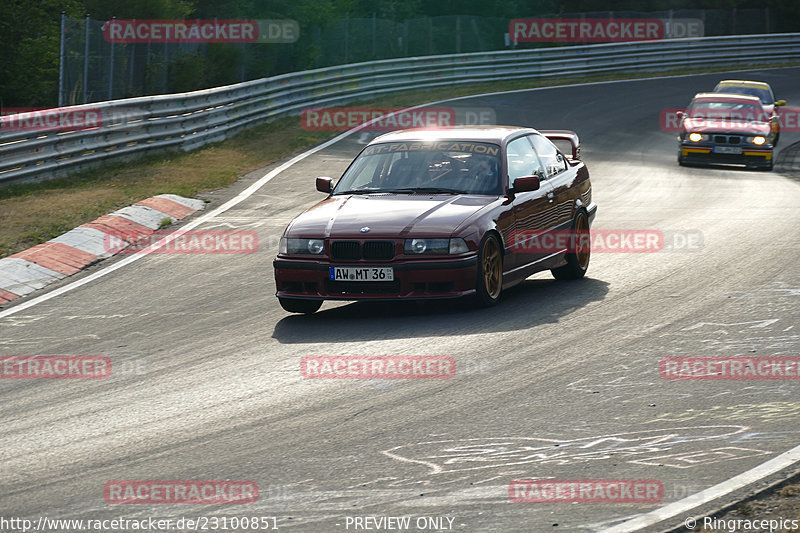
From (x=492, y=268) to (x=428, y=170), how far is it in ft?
4.22

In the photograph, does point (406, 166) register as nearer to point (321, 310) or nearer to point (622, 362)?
point (321, 310)

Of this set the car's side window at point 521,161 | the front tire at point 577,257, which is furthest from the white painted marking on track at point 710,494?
the front tire at point 577,257

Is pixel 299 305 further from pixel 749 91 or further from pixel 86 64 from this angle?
pixel 749 91

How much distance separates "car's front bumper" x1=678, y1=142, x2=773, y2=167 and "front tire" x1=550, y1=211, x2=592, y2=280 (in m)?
12.4

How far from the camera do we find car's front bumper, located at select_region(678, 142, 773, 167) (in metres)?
23.0

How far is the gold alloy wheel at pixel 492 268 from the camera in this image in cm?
968

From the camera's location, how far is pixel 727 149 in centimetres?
2322

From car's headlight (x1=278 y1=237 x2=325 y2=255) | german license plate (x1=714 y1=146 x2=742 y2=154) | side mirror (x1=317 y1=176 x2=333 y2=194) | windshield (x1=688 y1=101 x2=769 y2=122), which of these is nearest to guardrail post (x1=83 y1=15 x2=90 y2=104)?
windshield (x1=688 y1=101 x2=769 y2=122)

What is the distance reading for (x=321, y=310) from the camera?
10.2 m

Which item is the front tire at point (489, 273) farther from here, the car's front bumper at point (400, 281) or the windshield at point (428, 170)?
the windshield at point (428, 170)

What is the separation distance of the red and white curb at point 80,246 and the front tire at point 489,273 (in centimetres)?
465

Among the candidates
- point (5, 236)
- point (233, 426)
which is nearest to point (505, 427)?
point (233, 426)

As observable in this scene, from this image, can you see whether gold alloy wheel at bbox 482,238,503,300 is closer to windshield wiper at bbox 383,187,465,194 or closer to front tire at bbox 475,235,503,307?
front tire at bbox 475,235,503,307

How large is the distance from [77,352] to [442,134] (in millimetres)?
4166
